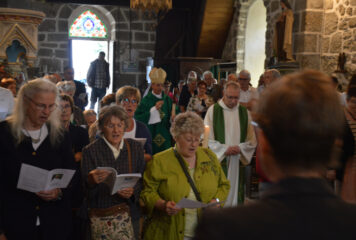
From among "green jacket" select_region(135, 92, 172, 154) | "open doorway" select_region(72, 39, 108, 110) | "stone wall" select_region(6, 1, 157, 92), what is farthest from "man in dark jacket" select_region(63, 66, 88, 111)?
"open doorway" select_region(72, 39, 108, 110)

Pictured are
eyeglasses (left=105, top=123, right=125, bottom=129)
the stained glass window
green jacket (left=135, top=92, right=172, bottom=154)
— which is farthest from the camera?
the stained glass window

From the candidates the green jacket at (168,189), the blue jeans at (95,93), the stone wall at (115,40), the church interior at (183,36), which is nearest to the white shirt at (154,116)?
the green jacket at (168,189)

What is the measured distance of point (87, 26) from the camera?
16.5 metres

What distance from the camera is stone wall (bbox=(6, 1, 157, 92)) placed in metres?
15.9

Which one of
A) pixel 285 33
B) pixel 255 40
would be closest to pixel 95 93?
pixel 255 40

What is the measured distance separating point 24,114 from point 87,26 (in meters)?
14.2

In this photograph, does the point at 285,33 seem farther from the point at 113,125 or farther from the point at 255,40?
the point at 113,125

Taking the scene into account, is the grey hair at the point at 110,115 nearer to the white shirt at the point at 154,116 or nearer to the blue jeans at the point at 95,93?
the white shirt at the point at 154,116

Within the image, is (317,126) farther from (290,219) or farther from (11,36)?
(11,36)

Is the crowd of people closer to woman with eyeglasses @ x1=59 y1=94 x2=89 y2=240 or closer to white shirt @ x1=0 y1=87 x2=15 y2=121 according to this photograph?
woman with eyeglasses @ x1=59 y1=94 x2=89 y2=240

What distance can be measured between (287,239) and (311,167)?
189 millimetres

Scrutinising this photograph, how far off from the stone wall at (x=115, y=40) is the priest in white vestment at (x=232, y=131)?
1057cm

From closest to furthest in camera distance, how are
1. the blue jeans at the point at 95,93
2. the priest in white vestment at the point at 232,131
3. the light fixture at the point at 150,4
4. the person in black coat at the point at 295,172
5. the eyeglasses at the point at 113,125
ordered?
the person in black coat at the point at 295,172 → the eyeglasses at the point at 113,125 → the priest in white vestment at the point at 232,131 → the light fixture at the point at 150,4 → the blue jeans at the point at 95,93

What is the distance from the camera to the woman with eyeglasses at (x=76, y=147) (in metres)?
3.13
